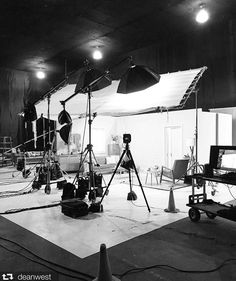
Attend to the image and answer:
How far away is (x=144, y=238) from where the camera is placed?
3.17 meters

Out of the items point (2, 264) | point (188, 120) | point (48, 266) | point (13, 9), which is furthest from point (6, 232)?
point (188, 120)

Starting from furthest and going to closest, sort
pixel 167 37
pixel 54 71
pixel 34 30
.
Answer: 1. pixel 54 71
2. pixel 167 37
3. pixel 34 30

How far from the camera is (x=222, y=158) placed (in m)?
3.91

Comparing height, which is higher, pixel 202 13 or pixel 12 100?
pixel 202 13

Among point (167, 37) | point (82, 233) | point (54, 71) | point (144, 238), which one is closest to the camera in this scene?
point (144, 238)

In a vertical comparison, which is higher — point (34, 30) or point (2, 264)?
point (34, 30)

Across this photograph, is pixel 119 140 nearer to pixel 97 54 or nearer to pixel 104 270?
pixel 97 54

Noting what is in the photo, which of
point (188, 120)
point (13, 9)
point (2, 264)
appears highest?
point (13, 9)

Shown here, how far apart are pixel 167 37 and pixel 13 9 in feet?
13.8

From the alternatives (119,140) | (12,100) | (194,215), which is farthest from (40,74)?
(194,215)

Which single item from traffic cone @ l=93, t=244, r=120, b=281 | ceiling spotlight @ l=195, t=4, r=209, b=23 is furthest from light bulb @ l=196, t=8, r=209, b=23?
traffic cone @ l=93, t=244, r=120, b=281

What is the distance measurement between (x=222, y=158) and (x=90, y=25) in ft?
14.9

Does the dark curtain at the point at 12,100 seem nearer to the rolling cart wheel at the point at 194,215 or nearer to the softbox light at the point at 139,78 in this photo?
the softbox light at the point at 139,78

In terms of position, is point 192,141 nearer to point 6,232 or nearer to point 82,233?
point 82,233
